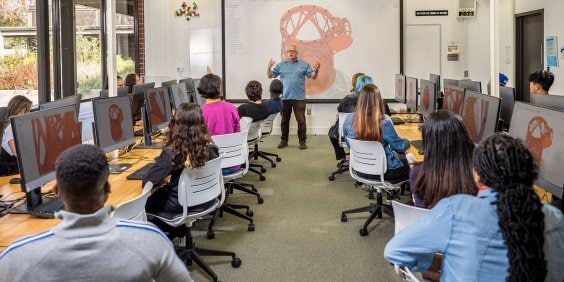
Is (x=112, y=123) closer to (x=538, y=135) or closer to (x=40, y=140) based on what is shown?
(x=40, y=140)

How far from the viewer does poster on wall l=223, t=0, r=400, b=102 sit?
869 centimetres

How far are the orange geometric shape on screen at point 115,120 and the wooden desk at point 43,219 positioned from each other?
23 cm

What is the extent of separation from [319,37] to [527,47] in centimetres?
312

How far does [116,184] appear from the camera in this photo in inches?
126

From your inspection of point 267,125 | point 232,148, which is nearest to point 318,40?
point 267,125

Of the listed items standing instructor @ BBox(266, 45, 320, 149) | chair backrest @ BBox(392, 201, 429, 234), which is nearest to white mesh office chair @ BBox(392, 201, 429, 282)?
chair backrest @ BBox(392, 201, 429, 234)

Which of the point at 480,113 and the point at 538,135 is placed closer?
the point at 538,135

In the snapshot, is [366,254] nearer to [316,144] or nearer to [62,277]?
[62,277]

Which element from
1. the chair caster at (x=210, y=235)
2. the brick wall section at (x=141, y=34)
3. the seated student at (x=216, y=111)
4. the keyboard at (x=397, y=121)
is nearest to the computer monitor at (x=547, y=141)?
the chair caster at (x=210, y=235)

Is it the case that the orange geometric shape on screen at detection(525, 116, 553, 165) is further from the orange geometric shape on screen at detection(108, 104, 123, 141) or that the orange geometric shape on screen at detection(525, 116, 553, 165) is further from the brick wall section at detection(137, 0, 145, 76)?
the brick wall section at detection(137, 0, 145, 76)

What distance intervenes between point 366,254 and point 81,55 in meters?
4.70

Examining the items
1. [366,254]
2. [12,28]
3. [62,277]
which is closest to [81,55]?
[12,28]

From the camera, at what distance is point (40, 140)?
259 centimetres

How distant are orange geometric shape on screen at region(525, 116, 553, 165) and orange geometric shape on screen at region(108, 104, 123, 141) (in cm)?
259
